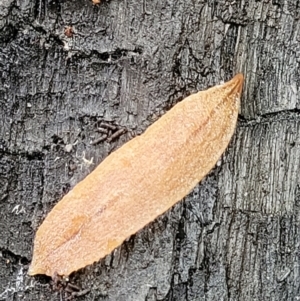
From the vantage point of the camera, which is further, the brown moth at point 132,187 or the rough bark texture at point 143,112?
the rough bark texture at point 143,112

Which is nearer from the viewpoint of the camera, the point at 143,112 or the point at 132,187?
the point at 132,187

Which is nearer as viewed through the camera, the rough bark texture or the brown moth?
the brown moth

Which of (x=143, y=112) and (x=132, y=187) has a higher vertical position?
(x=143, y=112)

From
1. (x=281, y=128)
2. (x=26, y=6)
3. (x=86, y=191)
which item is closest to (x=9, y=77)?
(x=26, y=6)
